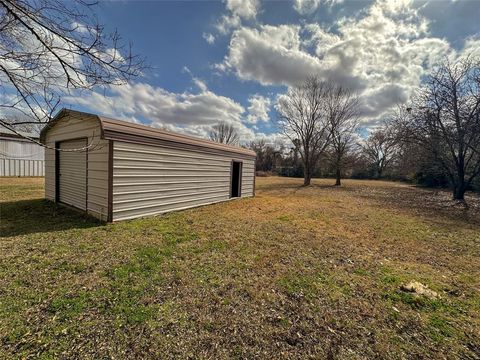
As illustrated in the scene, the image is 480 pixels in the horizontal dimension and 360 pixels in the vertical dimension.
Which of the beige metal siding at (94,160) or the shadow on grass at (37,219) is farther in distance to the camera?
the beige metal siding at (94,160)

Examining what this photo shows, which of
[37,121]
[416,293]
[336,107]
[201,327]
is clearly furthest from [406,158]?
[37,121]

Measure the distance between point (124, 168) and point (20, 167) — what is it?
16993 mm

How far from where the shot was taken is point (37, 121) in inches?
92.2

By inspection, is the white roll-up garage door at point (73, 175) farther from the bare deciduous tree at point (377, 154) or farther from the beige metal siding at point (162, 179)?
the bare deciduous tree at point (377, 154)

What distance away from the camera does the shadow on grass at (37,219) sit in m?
4.52

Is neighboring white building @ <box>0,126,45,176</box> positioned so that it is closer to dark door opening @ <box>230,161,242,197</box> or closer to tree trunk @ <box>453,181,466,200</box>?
dark door opening @ <box>230,161,242,197</box>

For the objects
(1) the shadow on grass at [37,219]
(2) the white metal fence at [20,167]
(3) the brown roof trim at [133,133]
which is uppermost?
(3) the brown roof trim at [133,133]

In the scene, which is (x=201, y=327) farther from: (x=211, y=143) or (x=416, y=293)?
(x=211, y=143)

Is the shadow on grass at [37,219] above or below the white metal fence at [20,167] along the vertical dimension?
below

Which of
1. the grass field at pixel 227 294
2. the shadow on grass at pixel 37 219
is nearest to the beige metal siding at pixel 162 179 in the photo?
the grass field at pixel 227 294

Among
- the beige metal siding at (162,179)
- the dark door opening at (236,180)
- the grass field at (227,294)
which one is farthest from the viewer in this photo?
the dark door opening at (236,180)

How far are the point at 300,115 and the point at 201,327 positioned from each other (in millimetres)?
19969

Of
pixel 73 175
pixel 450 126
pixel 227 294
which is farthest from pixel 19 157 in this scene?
pixel 450 126

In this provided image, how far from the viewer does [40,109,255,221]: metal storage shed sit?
513cm
